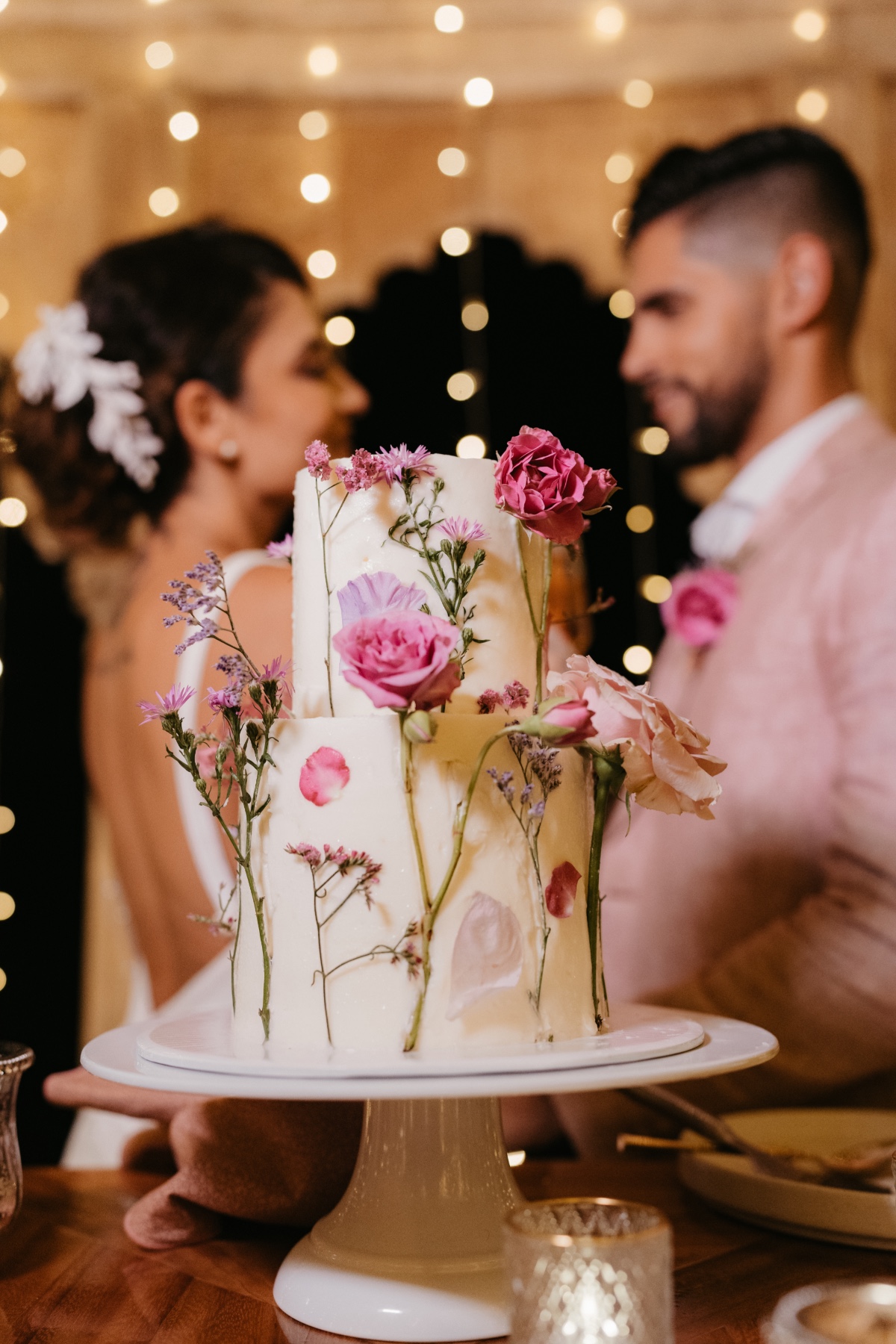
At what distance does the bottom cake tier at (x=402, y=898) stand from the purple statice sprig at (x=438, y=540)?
11cm

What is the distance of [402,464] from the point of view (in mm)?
1135

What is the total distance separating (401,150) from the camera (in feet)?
7.00

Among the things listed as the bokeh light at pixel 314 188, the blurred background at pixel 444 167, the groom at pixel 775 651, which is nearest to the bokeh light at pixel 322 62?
the blurred background at pixel 444 167

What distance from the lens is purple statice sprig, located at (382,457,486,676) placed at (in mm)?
1126

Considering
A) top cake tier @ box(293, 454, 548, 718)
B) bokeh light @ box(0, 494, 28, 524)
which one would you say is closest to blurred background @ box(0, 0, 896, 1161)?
bokeh light @ box(0, 494, 28, 524)

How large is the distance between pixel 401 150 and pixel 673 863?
1312 millimetres

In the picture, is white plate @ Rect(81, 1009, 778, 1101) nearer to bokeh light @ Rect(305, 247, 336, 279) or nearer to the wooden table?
the wooden table

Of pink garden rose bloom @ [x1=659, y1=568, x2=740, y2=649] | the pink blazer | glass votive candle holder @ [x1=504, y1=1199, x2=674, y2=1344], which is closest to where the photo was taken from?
glass votive candle holder @ [x1=504, y1=1199, x2=674, y2=1344]

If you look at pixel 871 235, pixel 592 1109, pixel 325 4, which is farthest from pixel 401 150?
pixel 592 1109

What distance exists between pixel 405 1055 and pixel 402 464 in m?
0.53

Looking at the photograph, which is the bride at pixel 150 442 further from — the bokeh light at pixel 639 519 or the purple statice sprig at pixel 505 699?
the purple statice sprig at pixel 505 699

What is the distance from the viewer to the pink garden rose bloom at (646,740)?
113 cm

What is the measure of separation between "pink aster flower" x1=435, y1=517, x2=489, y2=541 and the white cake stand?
461 millimetres

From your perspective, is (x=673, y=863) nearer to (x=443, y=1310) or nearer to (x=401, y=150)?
(x=443, y=1310)
